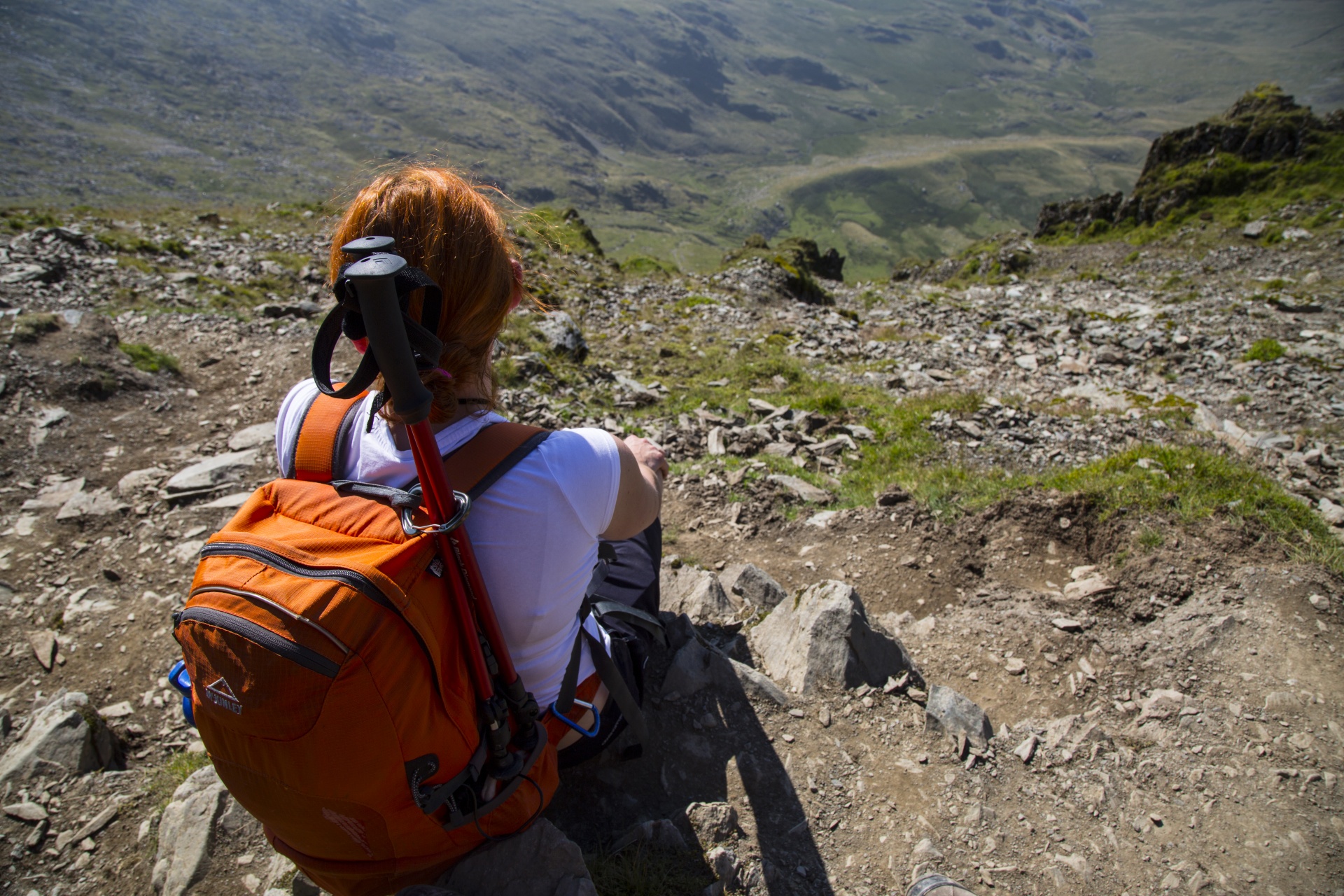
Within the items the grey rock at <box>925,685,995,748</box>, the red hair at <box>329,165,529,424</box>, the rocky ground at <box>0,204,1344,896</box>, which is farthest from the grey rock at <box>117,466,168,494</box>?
the grey rock at <box>925,685,995,748</box>

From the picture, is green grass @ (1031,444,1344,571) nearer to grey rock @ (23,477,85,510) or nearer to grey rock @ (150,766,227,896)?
grey rock @ (150,766,227,896)

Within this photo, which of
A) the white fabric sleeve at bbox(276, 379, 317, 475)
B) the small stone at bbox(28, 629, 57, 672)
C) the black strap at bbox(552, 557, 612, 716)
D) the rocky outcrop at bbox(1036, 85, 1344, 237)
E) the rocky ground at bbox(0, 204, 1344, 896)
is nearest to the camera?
the white fabric sleeve at bbox(276, 379, 317, 475)

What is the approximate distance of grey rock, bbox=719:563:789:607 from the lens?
521 centimetres

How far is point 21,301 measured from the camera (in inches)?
419

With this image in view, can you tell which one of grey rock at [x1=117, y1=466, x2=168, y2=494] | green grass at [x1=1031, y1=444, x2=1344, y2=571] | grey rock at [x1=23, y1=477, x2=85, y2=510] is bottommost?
grey rock at [x1=23, y1=477, x2=85, y2=510]

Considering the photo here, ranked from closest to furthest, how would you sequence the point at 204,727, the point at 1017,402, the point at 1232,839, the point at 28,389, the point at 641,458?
1. the point at 204,727
2. the point at 641,458
3. the point at 1232,839
4. the point at 28,389
5. the point at 1017,402

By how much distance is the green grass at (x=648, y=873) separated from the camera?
287 cm

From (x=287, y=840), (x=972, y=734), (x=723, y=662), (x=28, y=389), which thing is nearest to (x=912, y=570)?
(x=972, y=734)

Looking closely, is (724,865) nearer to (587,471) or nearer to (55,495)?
(587,471)

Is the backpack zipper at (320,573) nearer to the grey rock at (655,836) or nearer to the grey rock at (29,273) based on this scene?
the grey rock at (655,836)

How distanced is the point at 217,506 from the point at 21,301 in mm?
7973

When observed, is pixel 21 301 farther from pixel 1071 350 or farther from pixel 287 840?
pixel 1071 350

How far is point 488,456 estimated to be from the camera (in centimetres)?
212

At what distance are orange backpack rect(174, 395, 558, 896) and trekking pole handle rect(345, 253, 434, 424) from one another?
460 millimetres
